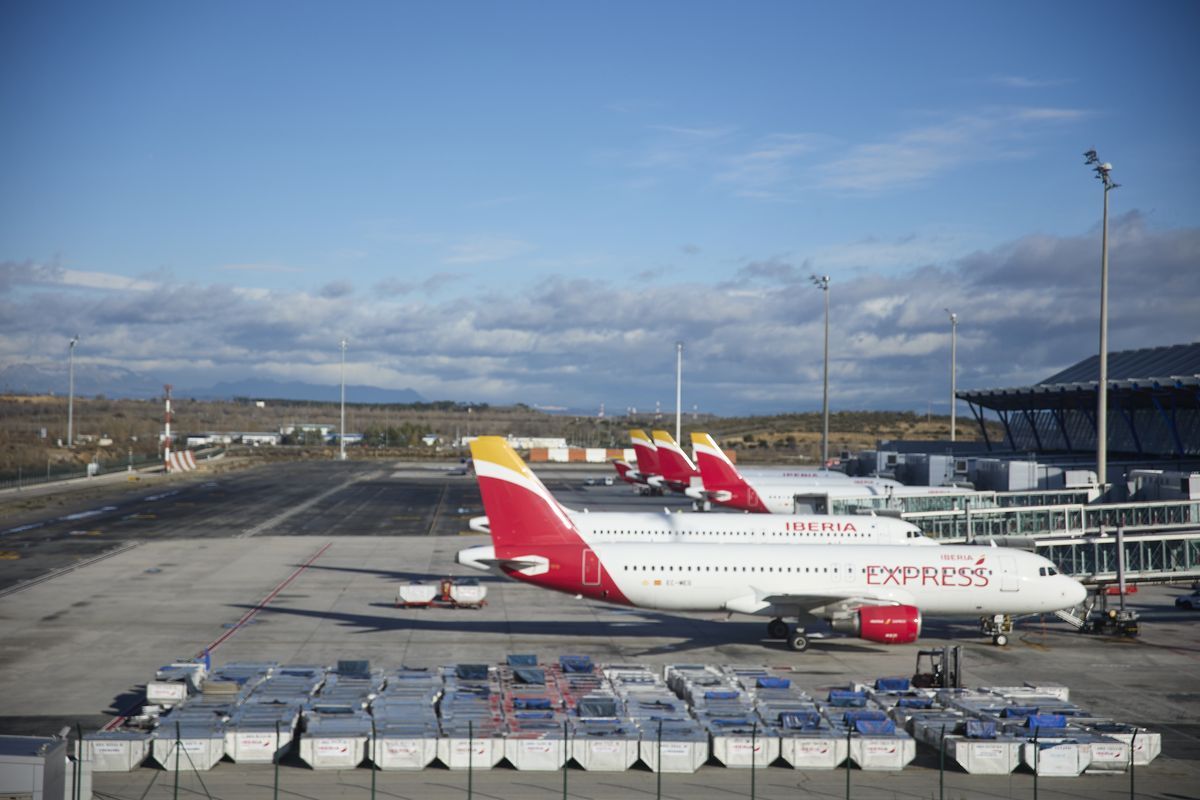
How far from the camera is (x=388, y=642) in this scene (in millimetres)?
43906

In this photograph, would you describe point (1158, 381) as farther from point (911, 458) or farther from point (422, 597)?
point (422, 597)

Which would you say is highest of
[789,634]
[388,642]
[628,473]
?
[628,473]

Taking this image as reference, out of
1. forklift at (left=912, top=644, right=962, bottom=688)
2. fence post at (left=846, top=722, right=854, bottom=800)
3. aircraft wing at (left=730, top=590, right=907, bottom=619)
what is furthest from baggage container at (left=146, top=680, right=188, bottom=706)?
forklift at (left=912, top=644, right=962, bottom=688)

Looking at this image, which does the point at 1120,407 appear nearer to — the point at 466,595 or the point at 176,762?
the point at 466,595

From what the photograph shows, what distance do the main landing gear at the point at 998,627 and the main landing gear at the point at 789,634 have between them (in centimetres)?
804

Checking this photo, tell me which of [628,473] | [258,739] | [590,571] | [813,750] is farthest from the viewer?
[628,473]

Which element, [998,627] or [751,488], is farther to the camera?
[751,488]

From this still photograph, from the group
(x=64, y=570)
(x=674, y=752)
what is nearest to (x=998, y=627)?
(x=674, y=752)

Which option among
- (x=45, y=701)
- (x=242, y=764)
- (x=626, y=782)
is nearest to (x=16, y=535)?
(x=45, y=701)

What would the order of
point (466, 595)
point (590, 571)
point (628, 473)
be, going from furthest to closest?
point (628, 473)
point (466, 595)
point (590, 571)

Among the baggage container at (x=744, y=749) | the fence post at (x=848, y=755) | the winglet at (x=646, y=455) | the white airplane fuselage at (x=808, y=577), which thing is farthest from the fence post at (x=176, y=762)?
the winglet at (x=646, y=455)

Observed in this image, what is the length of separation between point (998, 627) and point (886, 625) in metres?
7.51

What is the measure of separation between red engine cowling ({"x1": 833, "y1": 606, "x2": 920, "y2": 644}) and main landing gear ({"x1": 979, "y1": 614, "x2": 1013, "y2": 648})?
595 cm

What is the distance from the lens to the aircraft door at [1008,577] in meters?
44.4
